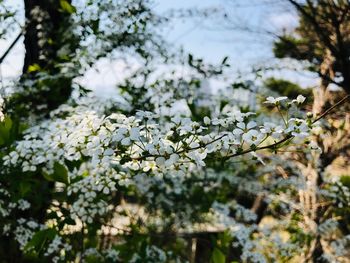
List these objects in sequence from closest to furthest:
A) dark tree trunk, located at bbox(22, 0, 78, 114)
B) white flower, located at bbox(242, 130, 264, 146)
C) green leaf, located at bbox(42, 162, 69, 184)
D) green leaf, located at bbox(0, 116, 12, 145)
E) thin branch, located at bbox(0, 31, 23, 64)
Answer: white flower, located at bbox(242, 130, 264, 146) < green leaf, located at bbox(42, 162, 69, 184) < green leaf, located at bbox(0, 116, 12, 145) < thin branch, located at bbox(0, 31, 23, 64) < dark tree trunk, located at bbox(22, 0, 78, 114)

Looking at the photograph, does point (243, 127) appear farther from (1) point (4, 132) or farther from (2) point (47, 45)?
(2) point (47, 45)

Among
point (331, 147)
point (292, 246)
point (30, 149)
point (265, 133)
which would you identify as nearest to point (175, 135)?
point (265, 133)

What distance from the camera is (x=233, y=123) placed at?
7.20 ft

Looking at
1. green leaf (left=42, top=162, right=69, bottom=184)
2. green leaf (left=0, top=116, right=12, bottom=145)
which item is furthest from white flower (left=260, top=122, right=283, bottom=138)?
green leaf (left=0, top=116, right=12, bottom=145)

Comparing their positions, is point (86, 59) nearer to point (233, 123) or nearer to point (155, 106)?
point (155, 106)

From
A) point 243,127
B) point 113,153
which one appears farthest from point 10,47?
point 243,127

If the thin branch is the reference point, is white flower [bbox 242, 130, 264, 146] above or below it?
below

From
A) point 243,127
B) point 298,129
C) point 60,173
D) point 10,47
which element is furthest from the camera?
point 10,47

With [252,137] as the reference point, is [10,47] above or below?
above

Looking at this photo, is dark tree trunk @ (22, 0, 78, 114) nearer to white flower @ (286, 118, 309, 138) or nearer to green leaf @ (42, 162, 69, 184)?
green leaf @ (42, 162, 69, 184)

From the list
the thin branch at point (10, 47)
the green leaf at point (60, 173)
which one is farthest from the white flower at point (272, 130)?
the thin branch at point (10, 47)

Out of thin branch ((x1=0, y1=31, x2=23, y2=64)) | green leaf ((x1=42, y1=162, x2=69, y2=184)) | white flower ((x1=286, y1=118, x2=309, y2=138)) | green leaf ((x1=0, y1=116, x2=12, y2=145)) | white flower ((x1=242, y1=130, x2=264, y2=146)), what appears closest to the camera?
white flower ((x1=286, y1=118, x2=309, y2=138))

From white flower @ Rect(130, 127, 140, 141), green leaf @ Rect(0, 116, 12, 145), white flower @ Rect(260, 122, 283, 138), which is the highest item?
green leaf @ Rect(0, 116, 12, 145)

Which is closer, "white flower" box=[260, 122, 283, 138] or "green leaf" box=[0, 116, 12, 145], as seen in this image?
"white flower" box=[260, 122, 283, 138]
